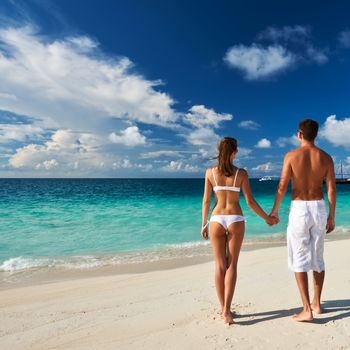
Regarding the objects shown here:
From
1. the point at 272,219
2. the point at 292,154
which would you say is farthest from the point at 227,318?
the point at 292,154

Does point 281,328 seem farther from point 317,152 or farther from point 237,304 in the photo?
point 317,152

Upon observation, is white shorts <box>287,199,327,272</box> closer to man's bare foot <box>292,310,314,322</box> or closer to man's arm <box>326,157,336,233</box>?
man's arm <box>326,157,336,233</box>

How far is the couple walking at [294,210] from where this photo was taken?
3318mm

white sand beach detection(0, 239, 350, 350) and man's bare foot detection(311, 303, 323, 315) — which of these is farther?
man's bare foot detection(311, 303, 323, 315)

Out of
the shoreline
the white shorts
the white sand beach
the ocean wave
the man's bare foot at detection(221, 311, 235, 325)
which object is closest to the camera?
the white sand beach

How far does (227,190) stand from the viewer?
3355 mm

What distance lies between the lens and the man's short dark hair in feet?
11.3

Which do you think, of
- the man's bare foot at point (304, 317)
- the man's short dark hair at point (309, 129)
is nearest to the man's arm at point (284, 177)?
the man's short dark hair at point (309, 129)

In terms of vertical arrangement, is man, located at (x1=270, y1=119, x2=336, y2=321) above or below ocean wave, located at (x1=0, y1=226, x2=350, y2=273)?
above

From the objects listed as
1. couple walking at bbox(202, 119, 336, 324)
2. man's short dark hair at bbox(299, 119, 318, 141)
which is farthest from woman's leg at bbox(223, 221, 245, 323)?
man's short dark hair at bbox(299, 119, 318, 141)

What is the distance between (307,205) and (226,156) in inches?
43.7

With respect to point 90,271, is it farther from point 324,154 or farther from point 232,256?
point 324,154

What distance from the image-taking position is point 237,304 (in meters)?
4.07

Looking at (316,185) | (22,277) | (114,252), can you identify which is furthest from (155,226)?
(316,185)
